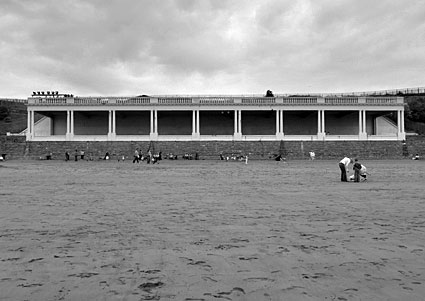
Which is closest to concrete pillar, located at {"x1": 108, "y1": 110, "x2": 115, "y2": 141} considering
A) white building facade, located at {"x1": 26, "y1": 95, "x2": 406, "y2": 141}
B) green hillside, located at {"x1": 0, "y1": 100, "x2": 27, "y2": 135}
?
white building facade, located at {"x1": 26, "y1": 95, "x2": 406, "y2": 141}

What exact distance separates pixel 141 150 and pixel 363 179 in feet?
109

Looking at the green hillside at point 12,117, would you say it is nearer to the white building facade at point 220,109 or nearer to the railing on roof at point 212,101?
the white building facade at point 220,109

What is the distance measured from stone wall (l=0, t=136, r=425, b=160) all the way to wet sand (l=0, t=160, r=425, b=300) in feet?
122

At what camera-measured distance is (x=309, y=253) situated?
18.2 ft

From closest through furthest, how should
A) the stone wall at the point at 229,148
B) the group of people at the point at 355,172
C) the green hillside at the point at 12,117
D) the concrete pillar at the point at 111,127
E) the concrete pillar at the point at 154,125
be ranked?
the group of people at the point at 355,172
the stone wall at the point at 229,148
the concrete pillar at the point at 111,127
the concrete pillar at the point at 154,125
the green hillside at the point at 12,117

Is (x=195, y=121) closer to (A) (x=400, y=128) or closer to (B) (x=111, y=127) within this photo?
(B) (x=111, y=127)

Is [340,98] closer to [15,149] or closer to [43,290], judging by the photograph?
[15,149]

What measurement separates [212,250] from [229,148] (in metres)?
43.1

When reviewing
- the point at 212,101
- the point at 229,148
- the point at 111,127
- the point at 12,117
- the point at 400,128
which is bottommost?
the point at 229,148

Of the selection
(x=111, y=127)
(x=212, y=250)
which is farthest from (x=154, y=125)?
(x=212, y=250)

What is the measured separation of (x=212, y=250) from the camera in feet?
18.9

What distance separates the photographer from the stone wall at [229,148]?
4712 cm

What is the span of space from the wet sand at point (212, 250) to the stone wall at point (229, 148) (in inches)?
1459

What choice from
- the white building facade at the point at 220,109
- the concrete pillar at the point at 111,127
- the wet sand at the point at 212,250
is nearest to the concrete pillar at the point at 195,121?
the white building facade at the point at 220,109
